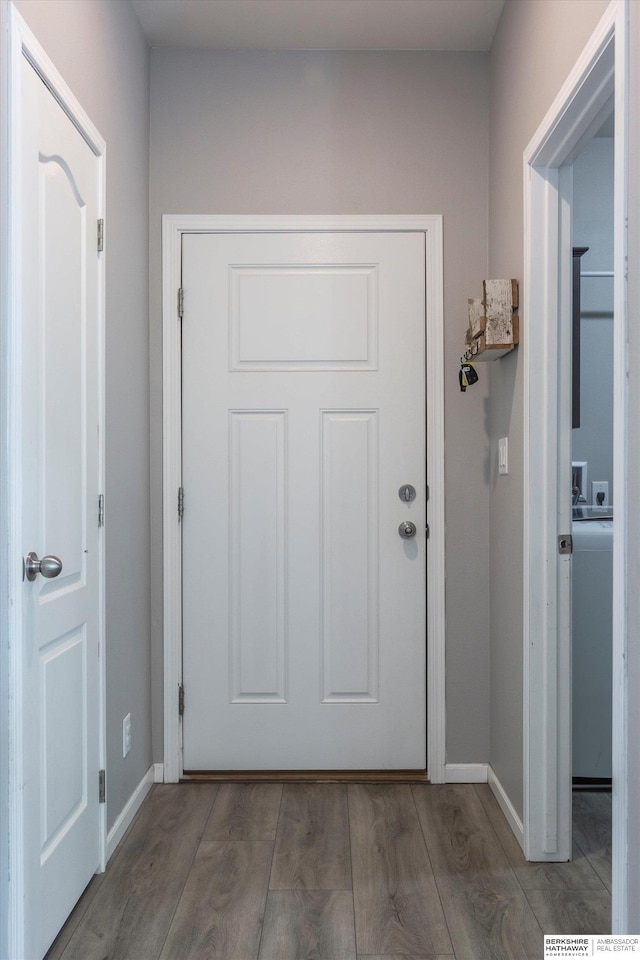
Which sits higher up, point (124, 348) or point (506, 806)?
point (124, 348)

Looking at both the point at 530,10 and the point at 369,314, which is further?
the point at 369,314

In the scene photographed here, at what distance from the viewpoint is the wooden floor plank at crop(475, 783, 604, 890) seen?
2.02 meters

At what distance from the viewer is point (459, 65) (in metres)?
2.73

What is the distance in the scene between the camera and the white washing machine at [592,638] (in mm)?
2555

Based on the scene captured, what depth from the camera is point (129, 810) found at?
2396 mm

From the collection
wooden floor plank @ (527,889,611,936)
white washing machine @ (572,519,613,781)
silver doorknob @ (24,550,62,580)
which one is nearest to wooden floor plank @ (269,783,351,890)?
wooden floor plank @ (527,889,611,936)

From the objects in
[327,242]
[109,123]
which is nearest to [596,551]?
[327,242]

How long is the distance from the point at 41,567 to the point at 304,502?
1293 mm

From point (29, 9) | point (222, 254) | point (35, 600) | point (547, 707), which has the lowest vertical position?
point (547, 707)

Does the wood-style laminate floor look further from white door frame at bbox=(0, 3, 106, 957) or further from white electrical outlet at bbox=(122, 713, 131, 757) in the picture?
white door frame at bbox=(0, 3, 106, 957)

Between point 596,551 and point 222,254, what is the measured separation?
67.3 inches

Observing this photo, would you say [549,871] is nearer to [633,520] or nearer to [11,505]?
[633,520]

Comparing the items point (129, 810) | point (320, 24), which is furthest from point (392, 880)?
point (320, 24)

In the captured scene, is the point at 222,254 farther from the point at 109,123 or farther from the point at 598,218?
the point at 598,218
